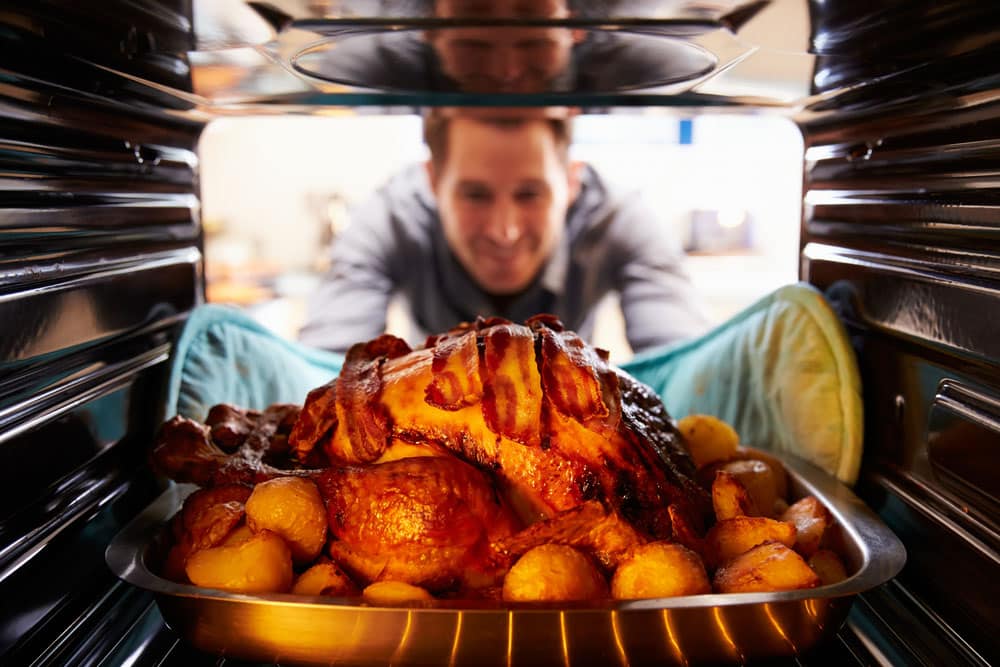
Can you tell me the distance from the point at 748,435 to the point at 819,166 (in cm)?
51

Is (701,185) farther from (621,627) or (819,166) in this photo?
(621,627)

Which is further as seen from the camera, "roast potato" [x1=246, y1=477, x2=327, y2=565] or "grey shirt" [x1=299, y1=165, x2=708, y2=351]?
"grey shirt" [x1=299, y1=165, x2=708, y2=351]

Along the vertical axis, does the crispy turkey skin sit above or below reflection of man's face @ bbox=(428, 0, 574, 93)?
below

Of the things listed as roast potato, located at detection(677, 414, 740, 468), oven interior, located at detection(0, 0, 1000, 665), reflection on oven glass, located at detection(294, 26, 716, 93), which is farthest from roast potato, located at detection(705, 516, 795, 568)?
reflection on oven glass, located at detection(294, 26, 716, 93)

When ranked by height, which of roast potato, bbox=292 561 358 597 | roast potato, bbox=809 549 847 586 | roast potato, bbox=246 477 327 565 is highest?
roast potato, bbox=246 477 327 565

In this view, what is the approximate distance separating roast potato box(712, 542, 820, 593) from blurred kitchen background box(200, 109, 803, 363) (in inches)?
157

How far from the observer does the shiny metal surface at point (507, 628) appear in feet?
2.70

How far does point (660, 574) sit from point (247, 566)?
1.48ft

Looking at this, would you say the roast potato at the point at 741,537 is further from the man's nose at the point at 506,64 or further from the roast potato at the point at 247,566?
the man's nose at the point at 506,64

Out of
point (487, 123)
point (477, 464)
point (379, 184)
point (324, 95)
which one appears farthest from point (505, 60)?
point (379, 184)

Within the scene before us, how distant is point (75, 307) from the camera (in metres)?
1.04

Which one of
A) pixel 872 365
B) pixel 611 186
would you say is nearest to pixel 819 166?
pixel 872 365

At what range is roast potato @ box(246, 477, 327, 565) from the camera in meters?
0.96

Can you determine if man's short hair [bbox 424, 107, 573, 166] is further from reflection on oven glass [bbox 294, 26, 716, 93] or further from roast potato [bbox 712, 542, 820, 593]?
roast potato [bbox 712, 542, 820, 593]
